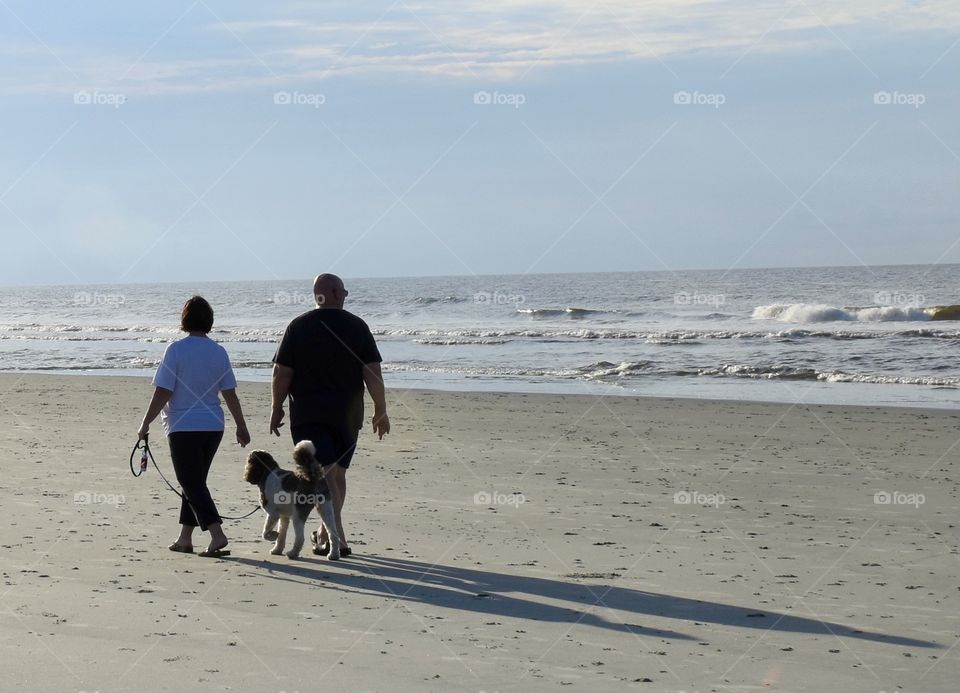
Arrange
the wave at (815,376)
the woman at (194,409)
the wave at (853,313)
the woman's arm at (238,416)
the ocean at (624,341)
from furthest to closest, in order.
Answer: the wave at (853,313), the ocean at (624,341), the wave at (815,376), the woman at (194,409), the woman's arm at (238,416)

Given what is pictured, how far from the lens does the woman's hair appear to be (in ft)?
21.5

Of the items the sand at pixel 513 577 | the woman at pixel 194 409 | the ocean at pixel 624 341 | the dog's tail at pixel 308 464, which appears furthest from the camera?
the ocean at pixel 624 341

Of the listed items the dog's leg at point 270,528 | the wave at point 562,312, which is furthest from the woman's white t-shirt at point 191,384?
the wave at point 562,312

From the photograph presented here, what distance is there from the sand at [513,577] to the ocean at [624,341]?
29.9ft

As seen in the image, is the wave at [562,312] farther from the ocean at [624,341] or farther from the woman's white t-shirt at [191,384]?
the woman's white t-shirt at [191,384]

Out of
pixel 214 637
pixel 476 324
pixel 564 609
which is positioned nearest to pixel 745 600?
pixel 564 609

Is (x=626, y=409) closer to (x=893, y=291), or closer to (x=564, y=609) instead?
(x=564, y=609)

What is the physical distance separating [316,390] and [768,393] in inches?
546

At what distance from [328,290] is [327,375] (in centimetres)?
52

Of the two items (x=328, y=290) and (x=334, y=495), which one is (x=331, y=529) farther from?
(x=328, y=290)

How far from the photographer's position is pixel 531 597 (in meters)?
5.61

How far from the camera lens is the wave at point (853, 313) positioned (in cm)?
3984

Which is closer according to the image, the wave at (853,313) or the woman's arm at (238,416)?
the woman's arm at (238,416)

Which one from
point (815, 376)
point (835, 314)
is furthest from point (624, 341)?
point (835, 314)
